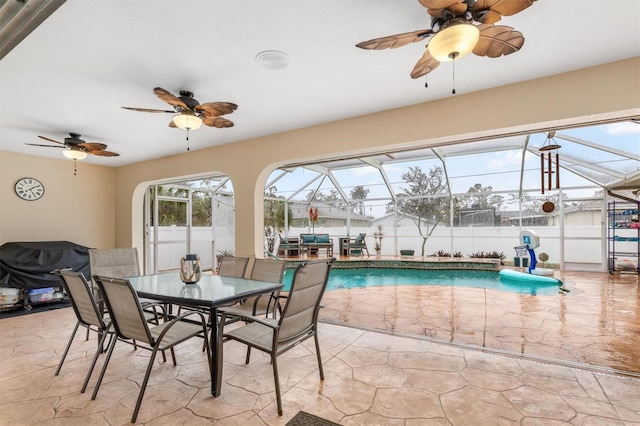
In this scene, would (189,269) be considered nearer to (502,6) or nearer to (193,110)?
(193,110)

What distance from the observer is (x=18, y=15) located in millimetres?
1394

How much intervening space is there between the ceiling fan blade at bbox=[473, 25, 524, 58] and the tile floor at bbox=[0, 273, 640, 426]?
2.30 meters

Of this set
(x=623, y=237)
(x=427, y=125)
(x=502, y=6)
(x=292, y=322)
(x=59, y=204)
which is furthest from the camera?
(x=623, y=237)

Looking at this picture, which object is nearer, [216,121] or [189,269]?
[189,269]

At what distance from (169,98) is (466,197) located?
9.26 meters

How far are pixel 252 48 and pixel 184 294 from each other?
6.34 feet

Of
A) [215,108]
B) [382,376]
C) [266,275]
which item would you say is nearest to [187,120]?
[215,108]

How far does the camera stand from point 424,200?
10.4 metres

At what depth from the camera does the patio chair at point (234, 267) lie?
3.55 metres

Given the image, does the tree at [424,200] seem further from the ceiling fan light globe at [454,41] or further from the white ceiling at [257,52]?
the ceiling fan light globe at [454,41]

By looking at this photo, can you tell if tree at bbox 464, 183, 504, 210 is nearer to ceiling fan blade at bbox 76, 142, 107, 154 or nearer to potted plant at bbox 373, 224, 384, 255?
potted plant at bbox 373, 224, 384, 255

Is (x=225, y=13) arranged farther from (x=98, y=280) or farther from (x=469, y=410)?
(x=469, y=410)

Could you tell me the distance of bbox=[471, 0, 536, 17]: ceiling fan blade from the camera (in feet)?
5.13

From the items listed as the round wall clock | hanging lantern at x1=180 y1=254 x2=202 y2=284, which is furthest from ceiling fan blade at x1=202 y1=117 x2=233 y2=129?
the round wall clock
